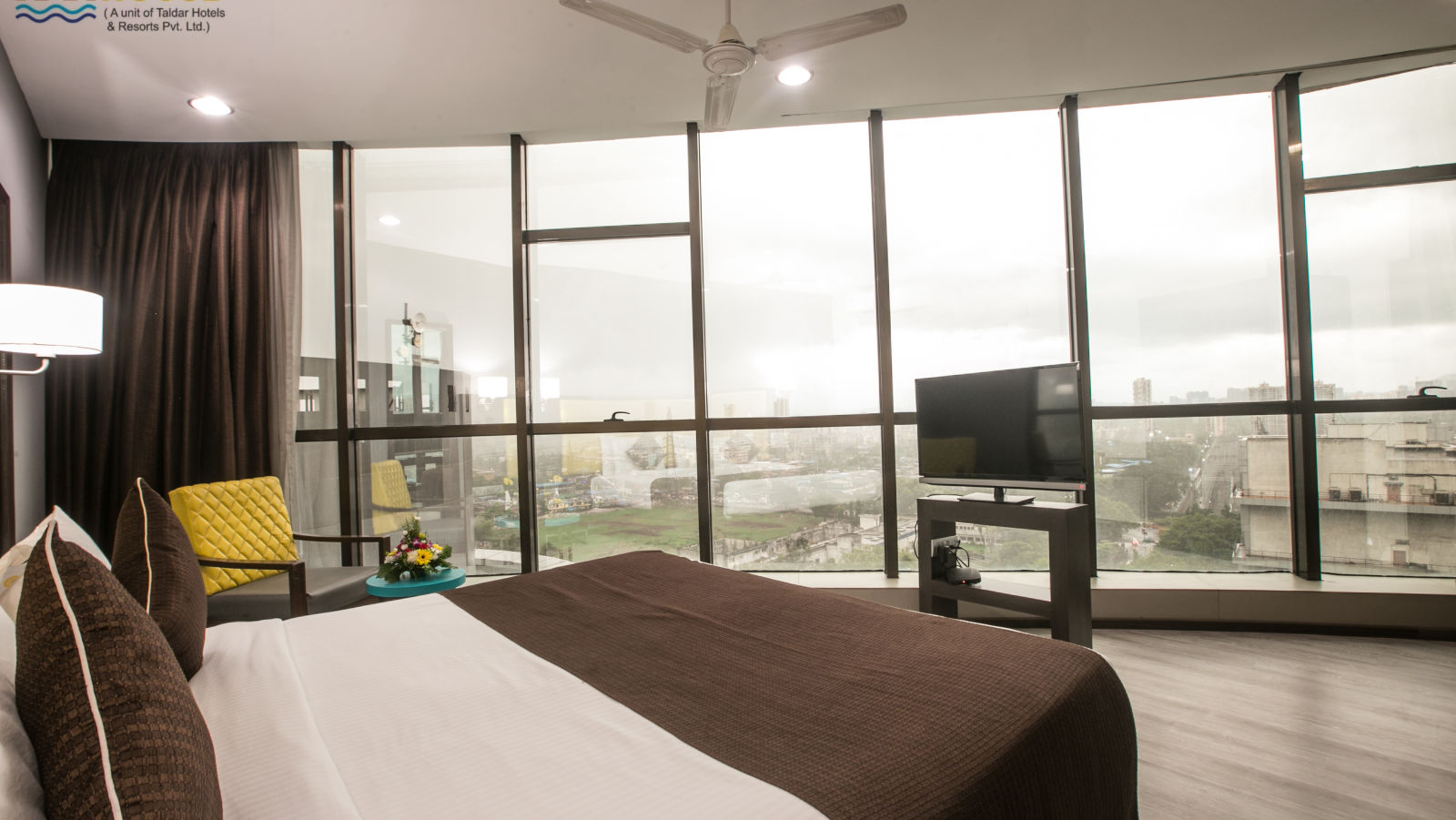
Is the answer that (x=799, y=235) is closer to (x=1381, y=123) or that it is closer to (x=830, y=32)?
(x=830, y=32)

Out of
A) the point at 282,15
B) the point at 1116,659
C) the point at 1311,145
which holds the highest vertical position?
the point at 282,15

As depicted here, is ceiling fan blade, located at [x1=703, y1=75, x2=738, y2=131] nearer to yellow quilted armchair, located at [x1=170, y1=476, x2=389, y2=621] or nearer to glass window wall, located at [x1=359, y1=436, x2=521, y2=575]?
glass window wall, located at [x1=359, y1=436, x2=521, y2=575]

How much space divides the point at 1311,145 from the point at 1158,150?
71 centimetres

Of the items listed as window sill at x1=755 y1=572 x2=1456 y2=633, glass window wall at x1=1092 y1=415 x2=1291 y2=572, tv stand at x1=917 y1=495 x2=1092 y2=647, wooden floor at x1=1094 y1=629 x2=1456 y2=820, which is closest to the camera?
wooden floor at x1=1094 y1=629 x2=1456 y2=820

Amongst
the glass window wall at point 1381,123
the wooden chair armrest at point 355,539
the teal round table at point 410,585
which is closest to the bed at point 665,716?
the teal round table at point 410,585

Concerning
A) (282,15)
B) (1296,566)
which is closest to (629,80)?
(282,15)

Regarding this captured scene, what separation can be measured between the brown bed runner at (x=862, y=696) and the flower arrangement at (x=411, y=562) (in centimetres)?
117

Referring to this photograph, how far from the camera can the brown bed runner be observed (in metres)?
0.99

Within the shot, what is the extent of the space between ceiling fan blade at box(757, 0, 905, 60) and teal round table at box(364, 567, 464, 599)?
8.04 feet

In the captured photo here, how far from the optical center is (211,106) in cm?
316

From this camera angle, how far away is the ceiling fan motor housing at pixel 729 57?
198cm

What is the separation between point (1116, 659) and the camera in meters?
2.86

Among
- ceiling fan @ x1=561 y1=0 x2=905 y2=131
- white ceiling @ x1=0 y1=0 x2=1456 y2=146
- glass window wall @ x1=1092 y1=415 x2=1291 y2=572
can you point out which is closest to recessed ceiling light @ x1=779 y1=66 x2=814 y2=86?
white ceiling @ x1=0 y1=0 x2=1456 y2=146

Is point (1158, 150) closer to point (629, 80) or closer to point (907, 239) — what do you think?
point (907, 239)
